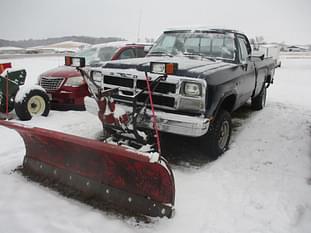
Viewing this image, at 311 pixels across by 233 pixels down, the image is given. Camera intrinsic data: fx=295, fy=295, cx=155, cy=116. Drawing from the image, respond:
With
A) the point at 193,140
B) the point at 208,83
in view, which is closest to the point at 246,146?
the point at 193,140

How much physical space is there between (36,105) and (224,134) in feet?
12.9

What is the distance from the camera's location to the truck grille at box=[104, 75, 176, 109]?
382 cm

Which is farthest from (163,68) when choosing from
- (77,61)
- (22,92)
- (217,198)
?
(22,92)

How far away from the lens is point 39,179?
366 cm

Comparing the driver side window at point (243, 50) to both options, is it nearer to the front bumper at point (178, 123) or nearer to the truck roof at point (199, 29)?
the truck roof at point (199, 29)

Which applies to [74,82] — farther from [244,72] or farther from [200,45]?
[244,72]

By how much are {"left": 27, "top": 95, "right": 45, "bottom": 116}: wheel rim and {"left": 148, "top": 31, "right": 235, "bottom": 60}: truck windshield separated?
2592 millimetres

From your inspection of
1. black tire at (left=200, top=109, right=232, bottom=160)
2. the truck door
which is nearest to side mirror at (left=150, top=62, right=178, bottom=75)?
black tire at (left=200, top=109, right=232, bottom=160)

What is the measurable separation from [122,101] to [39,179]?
4.98ft

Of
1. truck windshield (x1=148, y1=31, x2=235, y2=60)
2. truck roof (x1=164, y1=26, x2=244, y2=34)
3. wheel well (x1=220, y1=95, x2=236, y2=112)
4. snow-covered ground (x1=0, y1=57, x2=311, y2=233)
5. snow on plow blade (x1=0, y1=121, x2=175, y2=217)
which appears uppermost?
truck roof (x1=164, y1=26, x2=244, y2=34)

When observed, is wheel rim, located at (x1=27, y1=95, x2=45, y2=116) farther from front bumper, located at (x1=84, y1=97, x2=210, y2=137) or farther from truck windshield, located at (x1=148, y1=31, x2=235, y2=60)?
front bumper, located at (x1=84, y1=97, x2=210, y2=137)

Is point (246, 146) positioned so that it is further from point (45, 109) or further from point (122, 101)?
point (45, 109)

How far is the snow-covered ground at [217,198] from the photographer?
112 inches

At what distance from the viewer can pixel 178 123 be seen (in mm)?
3686
